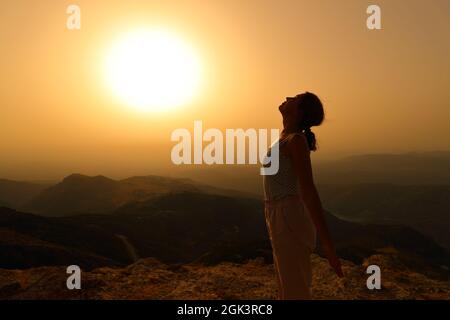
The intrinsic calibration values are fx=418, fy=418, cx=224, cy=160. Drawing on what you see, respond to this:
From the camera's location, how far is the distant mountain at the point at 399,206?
111625 mm

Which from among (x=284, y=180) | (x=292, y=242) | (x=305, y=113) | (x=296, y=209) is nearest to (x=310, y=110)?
(x=305, y=113)

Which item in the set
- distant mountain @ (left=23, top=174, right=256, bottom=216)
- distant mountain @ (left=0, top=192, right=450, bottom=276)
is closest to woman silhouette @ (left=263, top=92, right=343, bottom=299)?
distant mountain @ (left=0, top=192, right=450, bottom=276)

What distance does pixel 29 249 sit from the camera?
28344 millimetres

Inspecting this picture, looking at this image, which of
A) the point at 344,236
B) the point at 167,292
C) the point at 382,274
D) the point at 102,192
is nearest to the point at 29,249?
the point at 167,292

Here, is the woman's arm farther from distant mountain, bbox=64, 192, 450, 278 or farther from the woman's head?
distant mountain, bbox=64, 192, 450, 278

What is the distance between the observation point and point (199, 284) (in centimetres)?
895

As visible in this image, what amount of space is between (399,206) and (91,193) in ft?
326

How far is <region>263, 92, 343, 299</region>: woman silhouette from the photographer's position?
3.37 m

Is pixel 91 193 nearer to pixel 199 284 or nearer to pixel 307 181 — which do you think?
pixel 199 284

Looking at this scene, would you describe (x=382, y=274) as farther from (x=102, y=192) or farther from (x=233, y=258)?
(x=102, y=192)

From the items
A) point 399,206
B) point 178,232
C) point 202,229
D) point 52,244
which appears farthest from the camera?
point 399,206

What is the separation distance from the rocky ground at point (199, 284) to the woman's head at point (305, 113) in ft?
17.6

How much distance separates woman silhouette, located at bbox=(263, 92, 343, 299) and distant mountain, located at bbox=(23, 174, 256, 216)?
104386mm

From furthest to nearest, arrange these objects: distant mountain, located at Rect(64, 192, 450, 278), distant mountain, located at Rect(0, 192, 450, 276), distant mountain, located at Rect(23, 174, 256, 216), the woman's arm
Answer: distant mountain, located at Rect(23, 174, 256, 216), distant mountain, located at Rect(64, 192, 450, 278), distant mountain, located at Rect(0, 192, 450, 276), the woman's arm
